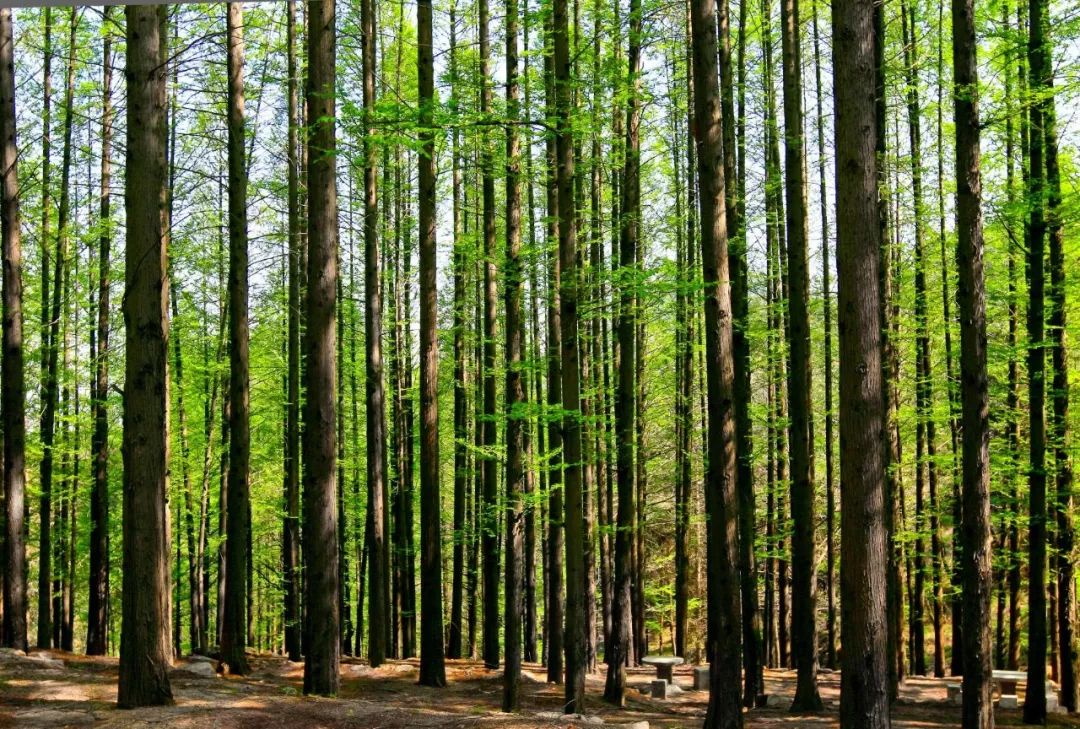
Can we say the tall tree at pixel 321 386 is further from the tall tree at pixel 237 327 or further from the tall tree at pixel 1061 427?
the tall tree at pixel 1061 427

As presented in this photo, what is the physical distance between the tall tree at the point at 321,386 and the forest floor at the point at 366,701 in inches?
29.7

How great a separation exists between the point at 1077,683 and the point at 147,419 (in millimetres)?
16240

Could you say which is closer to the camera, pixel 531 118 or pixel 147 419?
pixel 147 419

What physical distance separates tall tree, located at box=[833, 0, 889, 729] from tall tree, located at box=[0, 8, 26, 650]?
43.4 ft

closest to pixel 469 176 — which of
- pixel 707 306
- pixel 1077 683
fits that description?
pixel 707 306

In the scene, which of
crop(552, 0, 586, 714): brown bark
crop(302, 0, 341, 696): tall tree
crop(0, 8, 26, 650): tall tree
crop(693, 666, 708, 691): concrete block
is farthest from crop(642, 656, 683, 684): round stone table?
crop(0, 8, 26, 650): tall tree

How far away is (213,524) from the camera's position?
106ft

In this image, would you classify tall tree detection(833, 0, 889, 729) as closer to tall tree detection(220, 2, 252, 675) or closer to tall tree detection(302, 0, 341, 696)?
tall tree detection(302, 0, 341, 696)

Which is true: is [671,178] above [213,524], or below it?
above

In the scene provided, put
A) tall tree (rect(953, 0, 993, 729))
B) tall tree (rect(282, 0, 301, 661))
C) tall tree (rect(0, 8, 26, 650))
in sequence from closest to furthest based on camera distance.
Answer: tall tree (rect(953, 0, 993, 729)) < tall tree (rect(0, 8, 26, 650)) < tall tree (rect(282, 0, 301, 661))

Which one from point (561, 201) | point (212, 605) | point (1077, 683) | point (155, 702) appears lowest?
point (212, 605)

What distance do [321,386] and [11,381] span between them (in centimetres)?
730

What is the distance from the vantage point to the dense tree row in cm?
912

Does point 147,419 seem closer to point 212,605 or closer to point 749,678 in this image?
point 749,678
